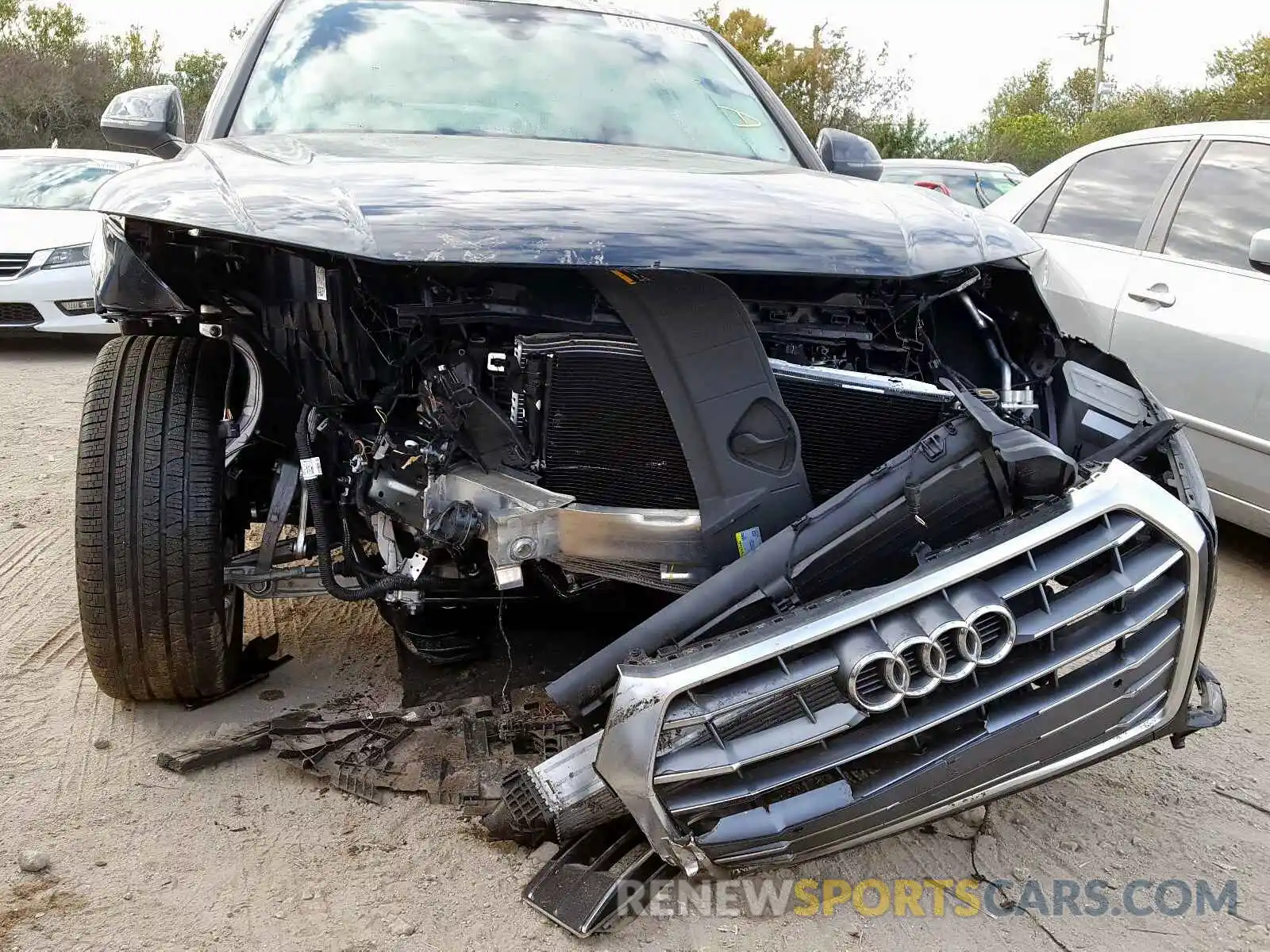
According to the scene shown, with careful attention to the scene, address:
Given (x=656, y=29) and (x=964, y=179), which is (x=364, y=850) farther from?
(x=964, y=179)

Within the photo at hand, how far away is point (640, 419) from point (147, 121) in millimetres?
1984

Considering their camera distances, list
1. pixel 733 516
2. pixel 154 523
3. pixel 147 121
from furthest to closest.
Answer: pixel 147 121 < pixel 154 523 < pixel 733 516

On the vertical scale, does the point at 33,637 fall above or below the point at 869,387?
below

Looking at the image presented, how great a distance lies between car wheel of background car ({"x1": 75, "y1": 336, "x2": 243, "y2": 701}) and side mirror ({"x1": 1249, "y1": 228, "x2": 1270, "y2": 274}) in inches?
121

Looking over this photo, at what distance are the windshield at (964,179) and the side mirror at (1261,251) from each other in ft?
22.2

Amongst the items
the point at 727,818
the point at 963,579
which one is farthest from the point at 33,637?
the point at 963,579

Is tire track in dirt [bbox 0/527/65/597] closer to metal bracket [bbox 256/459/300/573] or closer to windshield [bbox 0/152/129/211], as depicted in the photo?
metal bracket [bbox 256/459/300/573]

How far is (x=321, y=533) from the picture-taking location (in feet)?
7.20

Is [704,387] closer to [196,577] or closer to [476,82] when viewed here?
[196,577]

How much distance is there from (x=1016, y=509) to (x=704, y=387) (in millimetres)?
621

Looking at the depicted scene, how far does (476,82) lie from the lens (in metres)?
3.07

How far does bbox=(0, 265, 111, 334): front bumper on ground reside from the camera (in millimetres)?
7141

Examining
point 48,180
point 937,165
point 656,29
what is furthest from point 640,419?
point 937,165

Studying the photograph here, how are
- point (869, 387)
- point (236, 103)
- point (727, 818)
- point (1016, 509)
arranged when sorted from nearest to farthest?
point (727, 818), point (1016, 509), point (869, 387), point (236, 103)
